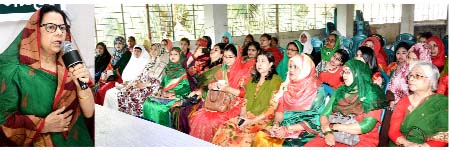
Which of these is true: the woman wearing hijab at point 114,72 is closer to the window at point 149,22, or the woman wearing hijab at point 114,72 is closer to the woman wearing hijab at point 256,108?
the window at point 149,22

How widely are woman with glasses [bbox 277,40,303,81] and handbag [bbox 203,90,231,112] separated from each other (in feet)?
1.49

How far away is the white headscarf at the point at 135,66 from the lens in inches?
147

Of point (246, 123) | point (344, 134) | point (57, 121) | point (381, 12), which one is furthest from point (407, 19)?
point (57, 121)

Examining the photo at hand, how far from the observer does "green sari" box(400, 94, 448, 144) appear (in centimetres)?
274

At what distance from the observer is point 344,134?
2.97 m

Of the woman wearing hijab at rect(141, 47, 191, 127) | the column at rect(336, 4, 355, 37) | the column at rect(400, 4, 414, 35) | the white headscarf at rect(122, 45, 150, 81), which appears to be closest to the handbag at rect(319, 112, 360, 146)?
the column at rect(336, 4, 355, 37)

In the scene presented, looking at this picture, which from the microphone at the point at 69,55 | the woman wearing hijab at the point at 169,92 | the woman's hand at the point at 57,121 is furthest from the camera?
the woman wearing hijab at the point at 169,92

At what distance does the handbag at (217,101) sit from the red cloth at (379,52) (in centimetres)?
107

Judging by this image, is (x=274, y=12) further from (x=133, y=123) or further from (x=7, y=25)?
(x=7, y=25)

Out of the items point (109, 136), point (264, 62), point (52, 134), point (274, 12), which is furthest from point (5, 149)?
point (274, 12)

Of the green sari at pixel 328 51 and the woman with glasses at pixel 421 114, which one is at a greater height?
the green sari at pixel 328 51

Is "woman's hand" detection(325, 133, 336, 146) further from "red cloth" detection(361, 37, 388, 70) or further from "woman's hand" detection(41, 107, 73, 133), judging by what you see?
"woman's hand" detection(41, 107, 73, 133)

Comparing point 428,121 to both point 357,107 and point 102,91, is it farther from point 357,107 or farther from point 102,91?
point 102,91

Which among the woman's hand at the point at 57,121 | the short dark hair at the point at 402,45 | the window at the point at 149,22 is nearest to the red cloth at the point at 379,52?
the short dark hair at the point at 402,45
